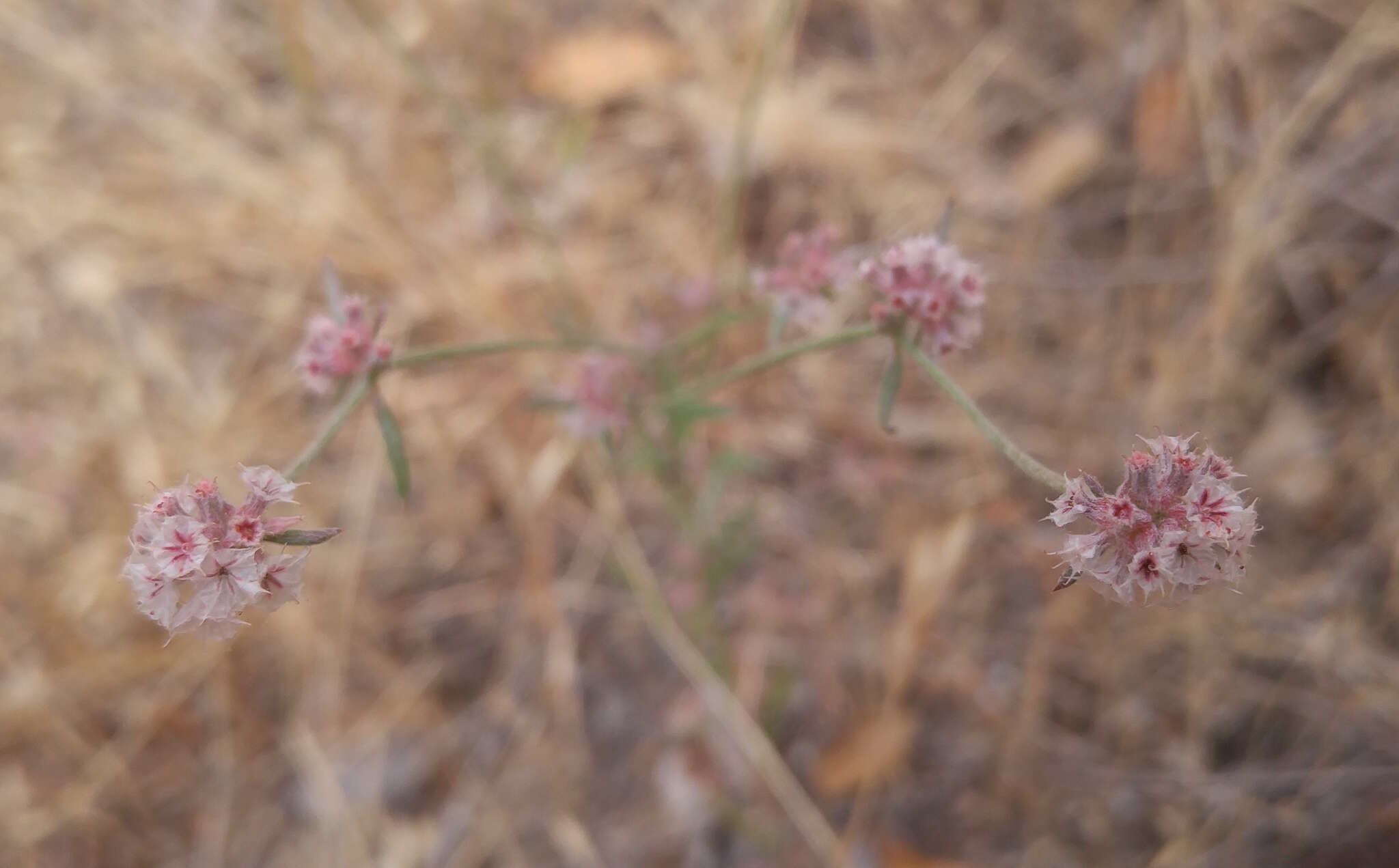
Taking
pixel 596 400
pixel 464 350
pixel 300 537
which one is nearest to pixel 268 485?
pixel 300 537

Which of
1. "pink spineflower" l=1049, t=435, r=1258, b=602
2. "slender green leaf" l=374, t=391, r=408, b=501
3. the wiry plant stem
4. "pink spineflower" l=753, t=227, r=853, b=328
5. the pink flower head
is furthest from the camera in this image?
the wiry plant stem

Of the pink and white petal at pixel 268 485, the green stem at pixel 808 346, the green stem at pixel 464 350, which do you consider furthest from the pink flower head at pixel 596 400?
the pink and white petal at pixel 268 485

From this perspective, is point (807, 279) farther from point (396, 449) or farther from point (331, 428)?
point (331, 428)

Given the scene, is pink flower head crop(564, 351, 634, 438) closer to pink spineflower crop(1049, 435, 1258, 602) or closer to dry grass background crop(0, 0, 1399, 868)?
dry grass background crop(0, 0, 1399, 868)

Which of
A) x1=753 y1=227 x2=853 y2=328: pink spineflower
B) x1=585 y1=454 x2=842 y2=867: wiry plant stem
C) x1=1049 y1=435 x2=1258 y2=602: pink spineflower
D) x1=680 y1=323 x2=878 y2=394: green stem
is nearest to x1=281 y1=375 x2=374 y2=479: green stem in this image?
x1=680 y1=323 x2=878 y2=394: green stem

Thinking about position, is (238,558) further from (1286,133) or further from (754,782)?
(1286,133)
